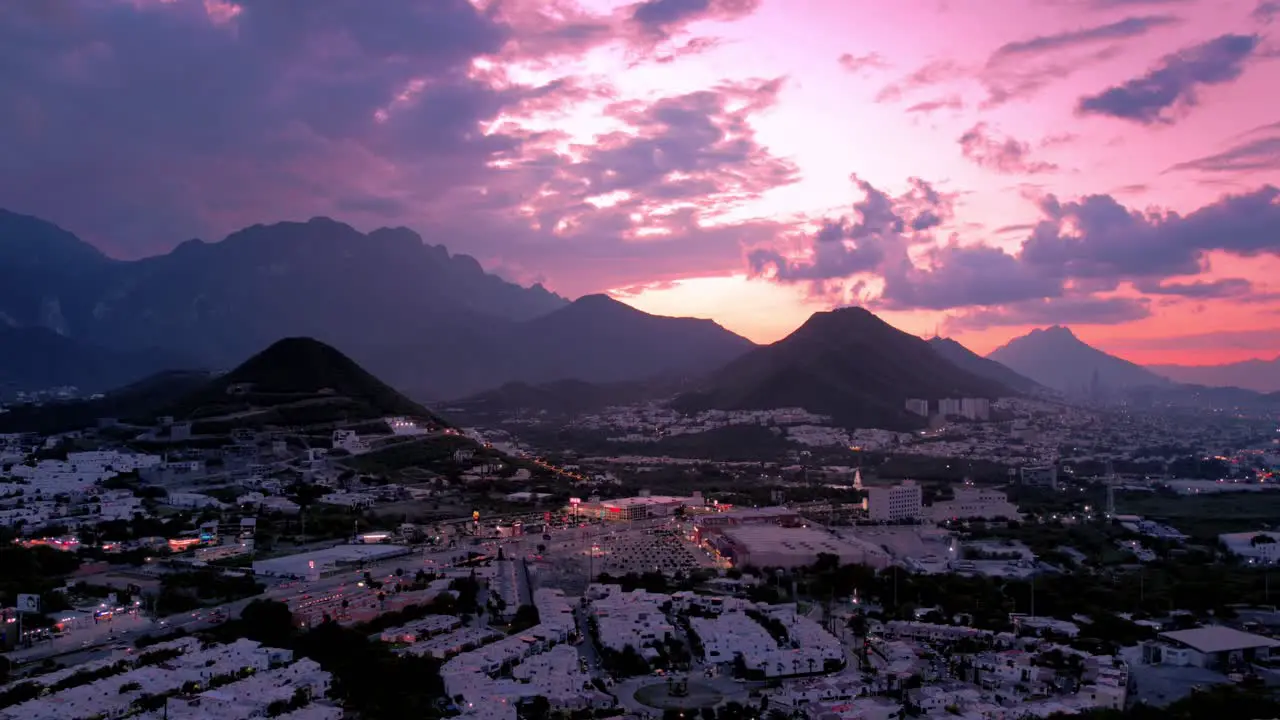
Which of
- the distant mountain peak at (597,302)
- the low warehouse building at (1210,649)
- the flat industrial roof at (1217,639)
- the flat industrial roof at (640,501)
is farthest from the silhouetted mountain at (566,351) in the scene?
the low warehouse building at (1210,649)

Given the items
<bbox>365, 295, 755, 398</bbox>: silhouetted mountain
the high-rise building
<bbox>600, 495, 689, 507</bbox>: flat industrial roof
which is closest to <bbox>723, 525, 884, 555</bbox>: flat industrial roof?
the high-rise building

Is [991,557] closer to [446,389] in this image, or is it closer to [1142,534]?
[1142,534]

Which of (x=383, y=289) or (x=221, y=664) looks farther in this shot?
(x=383, y=289)

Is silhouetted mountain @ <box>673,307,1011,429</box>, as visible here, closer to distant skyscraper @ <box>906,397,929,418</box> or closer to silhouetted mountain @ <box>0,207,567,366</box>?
distant skyscraper @ <box>906,397,929,418</box>

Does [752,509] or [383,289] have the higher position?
[383,289]

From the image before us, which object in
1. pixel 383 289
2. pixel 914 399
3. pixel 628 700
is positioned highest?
pixel 383 289

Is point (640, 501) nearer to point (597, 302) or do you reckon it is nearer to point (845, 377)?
point (845, 377)

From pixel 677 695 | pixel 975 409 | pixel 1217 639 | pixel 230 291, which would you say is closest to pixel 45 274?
pixel 230 291

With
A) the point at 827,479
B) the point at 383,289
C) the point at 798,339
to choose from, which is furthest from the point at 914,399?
the point at 383,289
